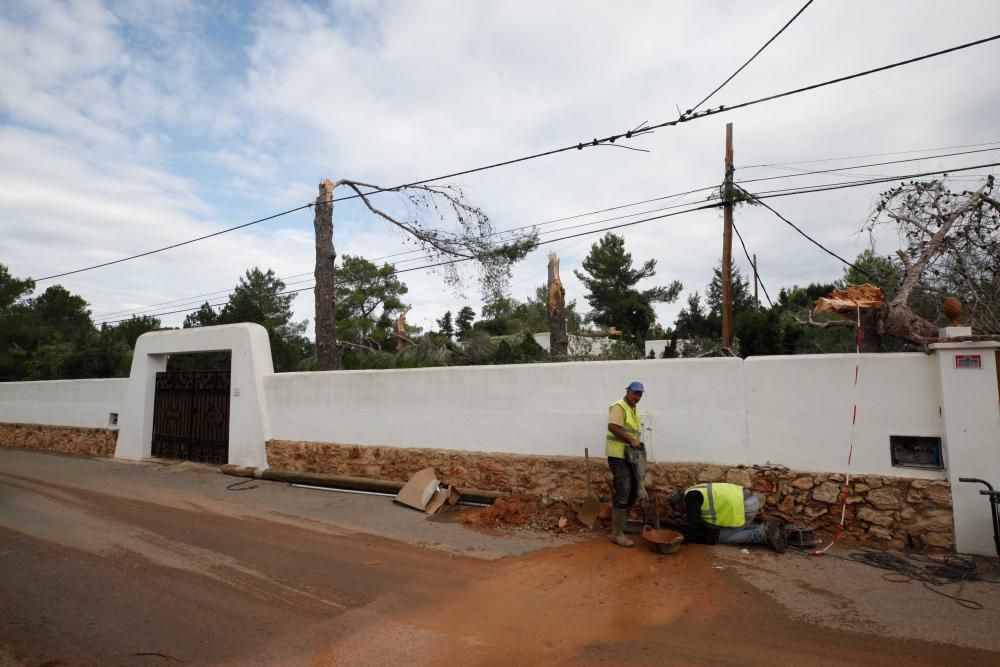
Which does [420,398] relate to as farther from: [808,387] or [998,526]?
[998,526]

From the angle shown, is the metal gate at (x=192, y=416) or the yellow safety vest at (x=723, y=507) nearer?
the yellow safety vest at (x=723, y=507)

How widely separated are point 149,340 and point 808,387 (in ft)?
46.5

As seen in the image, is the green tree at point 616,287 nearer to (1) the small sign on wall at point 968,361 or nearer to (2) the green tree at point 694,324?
(2) the green tree at point 694,324

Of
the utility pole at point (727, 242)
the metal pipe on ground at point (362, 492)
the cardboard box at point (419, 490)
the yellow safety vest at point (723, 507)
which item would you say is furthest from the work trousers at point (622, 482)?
the utility pole at point (727, 242)

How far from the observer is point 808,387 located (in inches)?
243

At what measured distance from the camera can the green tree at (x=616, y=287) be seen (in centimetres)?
3089

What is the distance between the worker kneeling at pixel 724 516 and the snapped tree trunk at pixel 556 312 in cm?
836

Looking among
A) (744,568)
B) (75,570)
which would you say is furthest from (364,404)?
(744,568)

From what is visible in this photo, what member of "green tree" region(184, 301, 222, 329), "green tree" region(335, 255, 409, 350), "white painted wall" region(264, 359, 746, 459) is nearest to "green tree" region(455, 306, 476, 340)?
"green tree" region(335, 255, 409, 350)

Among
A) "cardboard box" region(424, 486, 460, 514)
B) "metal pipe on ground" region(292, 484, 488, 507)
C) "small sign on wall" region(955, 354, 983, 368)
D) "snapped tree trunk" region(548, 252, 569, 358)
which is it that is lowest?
"metal pipe on ground" region(292, 484, 488, 507)

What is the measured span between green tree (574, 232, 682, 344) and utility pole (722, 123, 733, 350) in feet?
55.1

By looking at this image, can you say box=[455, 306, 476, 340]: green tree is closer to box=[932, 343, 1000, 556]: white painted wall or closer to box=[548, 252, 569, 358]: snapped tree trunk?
box=[548, 252, 569, 358]: snapped tree trunk

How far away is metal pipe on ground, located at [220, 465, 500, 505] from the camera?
7.92 m

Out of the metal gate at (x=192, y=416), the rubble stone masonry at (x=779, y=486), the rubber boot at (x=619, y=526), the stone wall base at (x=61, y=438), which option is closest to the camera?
the rubble stone masonry at (x=779, y=486)
